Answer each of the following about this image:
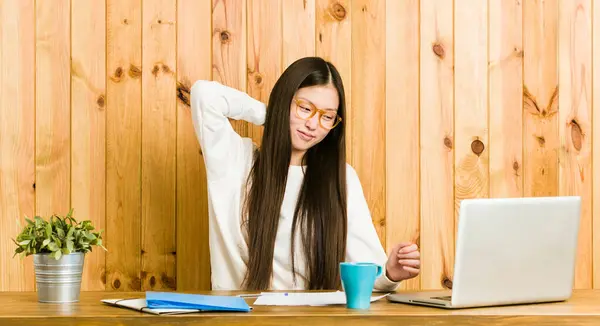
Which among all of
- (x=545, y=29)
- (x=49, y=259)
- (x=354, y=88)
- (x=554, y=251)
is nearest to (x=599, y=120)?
(x=545, y=29)

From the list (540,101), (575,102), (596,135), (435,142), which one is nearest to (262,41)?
(435,142)

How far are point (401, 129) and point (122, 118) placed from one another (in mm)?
985

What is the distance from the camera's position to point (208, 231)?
A: 2.58 meters

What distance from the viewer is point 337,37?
2.58 metres

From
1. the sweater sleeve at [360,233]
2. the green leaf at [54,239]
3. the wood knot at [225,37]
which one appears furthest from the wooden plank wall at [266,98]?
the green leaf at [54,239]

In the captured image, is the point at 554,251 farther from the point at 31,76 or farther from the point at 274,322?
the point at 31,76

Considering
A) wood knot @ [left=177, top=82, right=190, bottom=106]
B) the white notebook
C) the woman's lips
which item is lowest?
the white notebook

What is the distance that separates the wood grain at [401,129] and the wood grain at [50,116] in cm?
113

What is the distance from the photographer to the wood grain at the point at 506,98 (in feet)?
8.55

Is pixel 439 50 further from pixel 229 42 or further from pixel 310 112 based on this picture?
pixel 229 42

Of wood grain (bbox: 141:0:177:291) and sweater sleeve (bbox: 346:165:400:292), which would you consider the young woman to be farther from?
wood grain (bbox: 141:0:177:291)

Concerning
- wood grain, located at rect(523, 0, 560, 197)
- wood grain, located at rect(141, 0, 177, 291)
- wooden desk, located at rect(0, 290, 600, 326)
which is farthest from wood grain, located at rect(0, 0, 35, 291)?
wood grain, located at rect(523, 0, 560, 197)

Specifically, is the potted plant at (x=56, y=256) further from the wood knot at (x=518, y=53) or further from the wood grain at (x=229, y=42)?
the wood knot at (x=518, y=53)

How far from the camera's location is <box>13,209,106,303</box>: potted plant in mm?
1593
